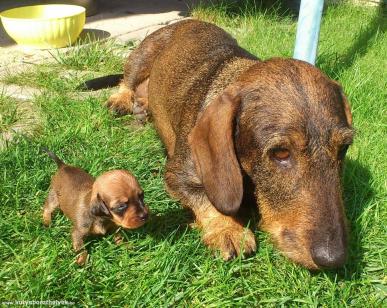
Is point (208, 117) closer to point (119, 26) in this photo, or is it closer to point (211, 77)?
point (211, 77)

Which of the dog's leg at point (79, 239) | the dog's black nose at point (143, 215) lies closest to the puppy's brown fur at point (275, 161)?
the dog's black nose at point (143, 215)

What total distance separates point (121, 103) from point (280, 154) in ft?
8.69

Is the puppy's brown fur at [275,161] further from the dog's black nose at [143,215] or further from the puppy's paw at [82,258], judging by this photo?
the puppy's paw at [82,258]

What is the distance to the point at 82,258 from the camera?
276 cm

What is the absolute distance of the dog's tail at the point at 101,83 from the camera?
5141 millimetres

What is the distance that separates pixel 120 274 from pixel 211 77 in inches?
61.1

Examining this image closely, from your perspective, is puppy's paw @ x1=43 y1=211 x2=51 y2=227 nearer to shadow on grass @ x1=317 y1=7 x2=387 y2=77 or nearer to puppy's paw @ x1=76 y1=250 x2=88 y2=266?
puppy's paw @ x1=76 y1=250 x2=88 y2=266

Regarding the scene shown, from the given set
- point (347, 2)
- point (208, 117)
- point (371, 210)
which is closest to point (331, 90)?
point (208, 117)

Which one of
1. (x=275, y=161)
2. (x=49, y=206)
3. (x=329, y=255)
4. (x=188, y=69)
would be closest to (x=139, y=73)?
(x=188, y=69)

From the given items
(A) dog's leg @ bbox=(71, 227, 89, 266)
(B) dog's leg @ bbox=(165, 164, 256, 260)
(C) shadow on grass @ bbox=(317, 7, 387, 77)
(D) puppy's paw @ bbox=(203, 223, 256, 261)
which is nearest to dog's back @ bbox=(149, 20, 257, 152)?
(B) dog's leg @ bbox=(165, 164, 256, 260)

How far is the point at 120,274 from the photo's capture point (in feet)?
8.80

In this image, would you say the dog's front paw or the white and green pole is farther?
the dog's front paw

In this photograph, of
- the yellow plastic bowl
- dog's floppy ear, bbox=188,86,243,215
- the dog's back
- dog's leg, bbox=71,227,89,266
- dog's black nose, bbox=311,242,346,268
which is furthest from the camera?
the yellow plastic bowl

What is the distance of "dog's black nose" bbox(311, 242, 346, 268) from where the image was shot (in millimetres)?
2271
